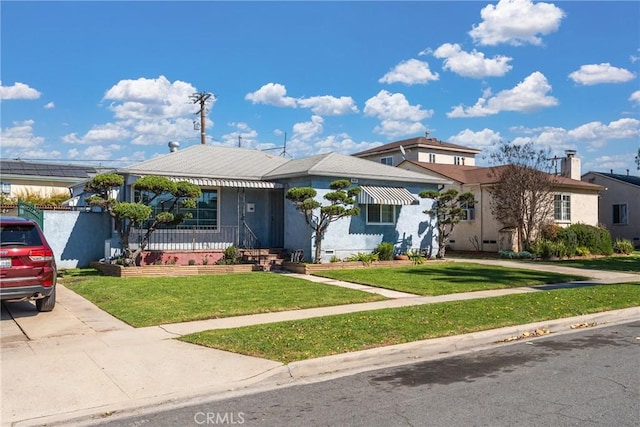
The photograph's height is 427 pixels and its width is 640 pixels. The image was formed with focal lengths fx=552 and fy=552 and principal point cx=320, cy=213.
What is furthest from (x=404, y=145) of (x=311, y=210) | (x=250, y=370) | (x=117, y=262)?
(x=250, y=370)

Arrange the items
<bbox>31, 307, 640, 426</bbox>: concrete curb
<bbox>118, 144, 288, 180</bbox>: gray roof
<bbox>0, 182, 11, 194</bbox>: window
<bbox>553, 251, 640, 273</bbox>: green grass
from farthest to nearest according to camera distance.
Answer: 1. <bbox>0, 182, 11, 194</bbox>: window
2. <bbox>553, 251, 640, 273</bbox>: green grass
3. <bbox>118, 144, 288, 180</bbox>: gray roof
4. <bbox>31, 307, 640, 426</bbox>: concrete curb

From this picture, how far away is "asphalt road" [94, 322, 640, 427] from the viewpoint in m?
4.99

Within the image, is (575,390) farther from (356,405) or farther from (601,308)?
(601,308)

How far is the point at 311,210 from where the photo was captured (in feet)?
56.4

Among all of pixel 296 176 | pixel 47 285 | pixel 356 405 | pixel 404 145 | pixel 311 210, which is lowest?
pixel 356 405

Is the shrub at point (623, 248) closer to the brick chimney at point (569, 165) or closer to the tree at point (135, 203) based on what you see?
the brick chimney at point (569, 165)

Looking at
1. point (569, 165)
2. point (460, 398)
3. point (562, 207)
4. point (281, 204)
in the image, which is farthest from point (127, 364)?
point (569, 165)

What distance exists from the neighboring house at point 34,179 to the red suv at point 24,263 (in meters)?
25.1

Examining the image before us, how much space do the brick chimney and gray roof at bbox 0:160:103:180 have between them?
2899 centimetres

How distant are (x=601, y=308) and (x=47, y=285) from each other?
10.2 m

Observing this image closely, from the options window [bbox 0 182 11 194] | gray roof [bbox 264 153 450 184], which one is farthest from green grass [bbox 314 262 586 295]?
window [bbox 0 182 11 194]

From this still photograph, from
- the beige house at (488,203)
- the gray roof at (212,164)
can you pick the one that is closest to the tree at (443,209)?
the beige house at (488,203)

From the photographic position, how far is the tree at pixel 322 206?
16.8 metres

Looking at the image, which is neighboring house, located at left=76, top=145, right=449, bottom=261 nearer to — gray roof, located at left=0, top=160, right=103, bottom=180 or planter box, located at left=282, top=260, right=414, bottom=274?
planter box, located at left=282, top=260, right=414, bottom=274
